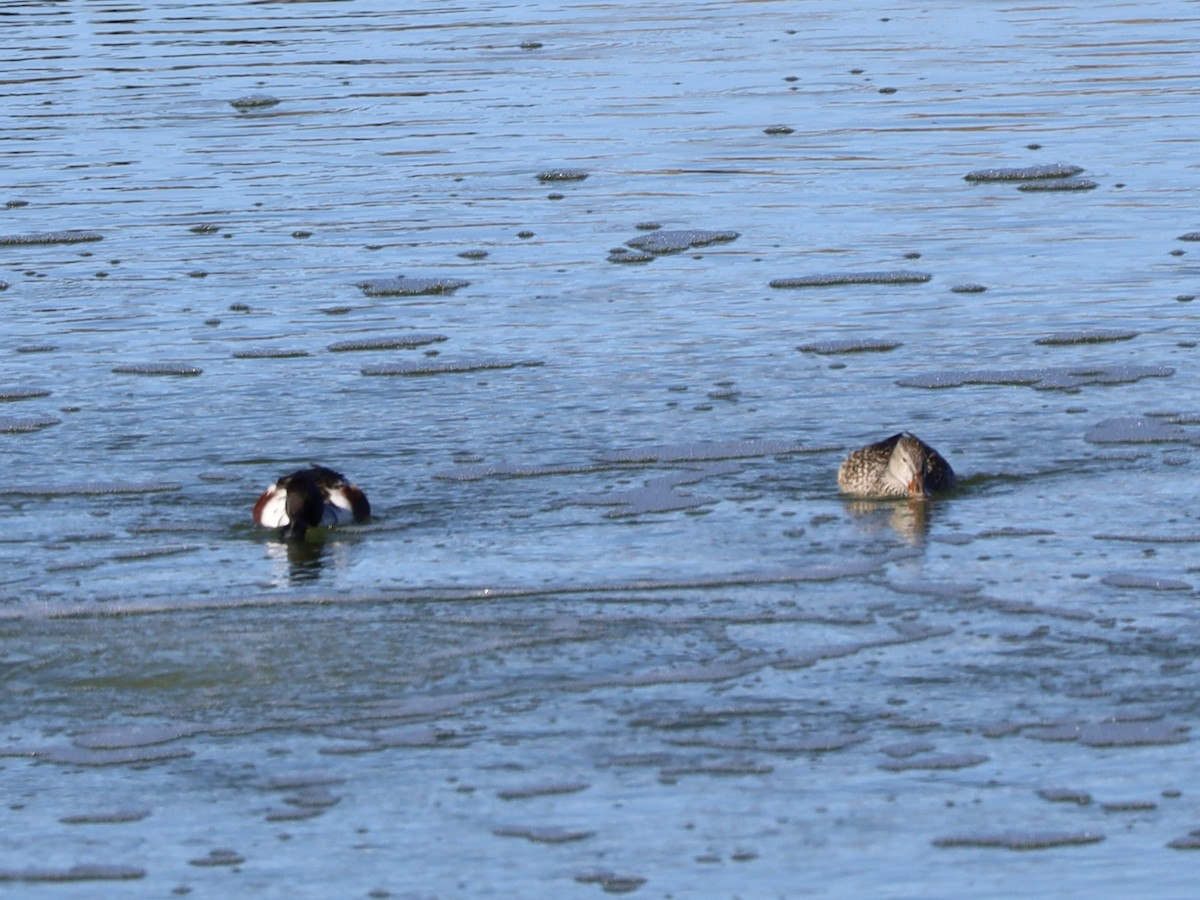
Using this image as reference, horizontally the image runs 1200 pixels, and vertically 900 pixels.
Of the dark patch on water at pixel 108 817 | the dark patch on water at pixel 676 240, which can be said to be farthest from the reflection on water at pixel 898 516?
the dark patch on water at pixel 676 240

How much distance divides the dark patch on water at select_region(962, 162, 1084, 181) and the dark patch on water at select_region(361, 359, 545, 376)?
17.4 ft

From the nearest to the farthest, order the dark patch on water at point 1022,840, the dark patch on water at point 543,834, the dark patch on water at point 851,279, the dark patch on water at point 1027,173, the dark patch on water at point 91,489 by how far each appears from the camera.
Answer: the dark patch on water at point 1022,840
the dark patch on water at point 543,834
the dark patch on water at point 91,489
the dark patch on water at point 851,279
the dark patch on water at point 1027,173

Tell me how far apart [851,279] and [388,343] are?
2.80 meters

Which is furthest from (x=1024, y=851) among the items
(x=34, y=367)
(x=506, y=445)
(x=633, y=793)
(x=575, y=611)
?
(x=34, y=367)

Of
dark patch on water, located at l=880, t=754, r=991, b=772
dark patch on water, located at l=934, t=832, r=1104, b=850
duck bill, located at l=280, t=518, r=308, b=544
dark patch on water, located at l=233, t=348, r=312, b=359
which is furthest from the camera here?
dark patch on water, located at l=233, t=348, r=312, b=359

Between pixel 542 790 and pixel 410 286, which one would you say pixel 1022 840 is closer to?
pixel 542 790

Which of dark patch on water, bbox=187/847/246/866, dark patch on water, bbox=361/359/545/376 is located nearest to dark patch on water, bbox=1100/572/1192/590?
dark patch on water, bbox=187/847/246/866

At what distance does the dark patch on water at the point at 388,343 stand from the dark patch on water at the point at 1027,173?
16.8ft

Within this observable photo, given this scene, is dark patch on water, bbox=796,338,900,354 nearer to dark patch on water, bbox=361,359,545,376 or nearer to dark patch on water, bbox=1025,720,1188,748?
dark patch on water, bbox=361,359,545,376

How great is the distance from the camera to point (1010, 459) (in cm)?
1027

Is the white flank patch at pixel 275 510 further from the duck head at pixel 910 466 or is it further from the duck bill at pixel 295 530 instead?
the duck head at pixel 910 466

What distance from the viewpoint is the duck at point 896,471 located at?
9.52 m

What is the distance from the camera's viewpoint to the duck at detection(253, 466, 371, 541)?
9422 millimetres

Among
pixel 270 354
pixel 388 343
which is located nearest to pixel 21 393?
pixel 270 354
